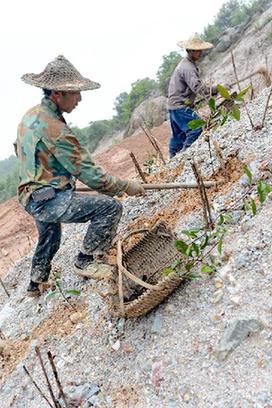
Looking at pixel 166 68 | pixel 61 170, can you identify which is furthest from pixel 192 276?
pixel 166 68

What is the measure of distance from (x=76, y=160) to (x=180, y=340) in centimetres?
143

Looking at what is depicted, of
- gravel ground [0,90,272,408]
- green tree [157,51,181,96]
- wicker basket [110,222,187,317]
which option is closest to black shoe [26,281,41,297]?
gravel ground [0,90,272,408]

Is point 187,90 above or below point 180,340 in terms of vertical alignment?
above

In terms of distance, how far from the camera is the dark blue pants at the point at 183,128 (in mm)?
5250

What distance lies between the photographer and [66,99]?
3.28 metres

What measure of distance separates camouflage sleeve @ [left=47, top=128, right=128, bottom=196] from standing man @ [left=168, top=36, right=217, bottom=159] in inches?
73.9

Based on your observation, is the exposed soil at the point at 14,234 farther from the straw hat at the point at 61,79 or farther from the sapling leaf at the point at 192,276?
the sapling leaf at the point at 192,276

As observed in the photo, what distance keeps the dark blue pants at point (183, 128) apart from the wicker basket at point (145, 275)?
2.16 meters

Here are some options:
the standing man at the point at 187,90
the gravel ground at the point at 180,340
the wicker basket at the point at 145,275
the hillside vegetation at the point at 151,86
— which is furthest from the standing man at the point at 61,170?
the hillside vegetation at the point at 151,86

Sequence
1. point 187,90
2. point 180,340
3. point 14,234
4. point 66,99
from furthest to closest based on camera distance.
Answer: point 14,234 < point 187,90 < point 66,99 < point 180,340

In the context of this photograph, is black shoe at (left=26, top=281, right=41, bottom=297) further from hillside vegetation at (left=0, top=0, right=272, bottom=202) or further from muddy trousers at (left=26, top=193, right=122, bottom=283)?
hillside vegetation at (left=0, top=0, right=272, bottom=202)

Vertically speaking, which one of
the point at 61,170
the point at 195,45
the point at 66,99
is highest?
the point at 66,99

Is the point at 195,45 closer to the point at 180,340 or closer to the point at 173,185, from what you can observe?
the point at 173,185

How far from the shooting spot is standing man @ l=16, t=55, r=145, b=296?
3.23 meters
